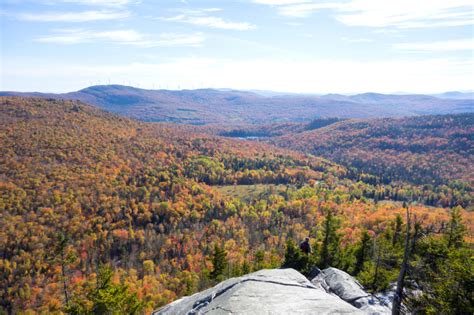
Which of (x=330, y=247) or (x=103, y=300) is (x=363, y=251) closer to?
(x=330, y=247)

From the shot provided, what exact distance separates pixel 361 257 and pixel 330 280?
2479 centimetres

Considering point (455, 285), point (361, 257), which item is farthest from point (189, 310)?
point (361, 257)

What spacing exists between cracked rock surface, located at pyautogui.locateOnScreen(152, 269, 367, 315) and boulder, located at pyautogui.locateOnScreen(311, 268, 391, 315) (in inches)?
263

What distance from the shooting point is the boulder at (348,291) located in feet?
96.8

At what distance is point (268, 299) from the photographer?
22172 mm

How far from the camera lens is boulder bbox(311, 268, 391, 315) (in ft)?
96.8

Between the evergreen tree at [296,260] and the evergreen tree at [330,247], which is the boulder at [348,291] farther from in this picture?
the evergreen tree at [330,247]

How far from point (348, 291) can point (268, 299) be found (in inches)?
542

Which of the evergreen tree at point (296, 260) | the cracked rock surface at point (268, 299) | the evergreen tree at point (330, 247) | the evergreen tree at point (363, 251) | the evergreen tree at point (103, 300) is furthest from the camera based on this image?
the evergreen tree at point (363, 251)

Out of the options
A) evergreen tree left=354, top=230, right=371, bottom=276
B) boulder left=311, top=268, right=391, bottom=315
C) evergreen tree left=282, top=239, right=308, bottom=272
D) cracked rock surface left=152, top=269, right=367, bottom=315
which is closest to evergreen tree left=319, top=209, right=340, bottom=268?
evergreen tree left=354, top=230, right=371, bottom=276

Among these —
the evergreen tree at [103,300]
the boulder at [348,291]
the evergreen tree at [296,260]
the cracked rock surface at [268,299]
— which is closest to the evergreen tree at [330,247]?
the evergreen tree at [296,260]

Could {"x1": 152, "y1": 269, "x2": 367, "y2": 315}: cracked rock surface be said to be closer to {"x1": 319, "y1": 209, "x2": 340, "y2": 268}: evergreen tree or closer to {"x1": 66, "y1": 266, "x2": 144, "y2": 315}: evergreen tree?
{"x1": 66, "y1": 266, "x2": 144, "y2": 315}: evergreen tree

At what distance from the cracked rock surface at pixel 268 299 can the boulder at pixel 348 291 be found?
21.9 ft

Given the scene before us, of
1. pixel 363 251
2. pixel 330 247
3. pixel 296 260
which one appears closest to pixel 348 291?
pixel 296 260
